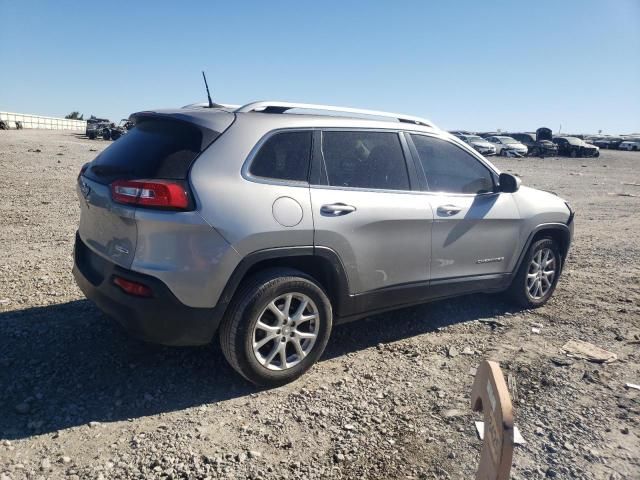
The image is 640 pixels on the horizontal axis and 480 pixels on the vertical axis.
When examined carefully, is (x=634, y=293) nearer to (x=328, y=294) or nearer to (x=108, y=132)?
(x=328, y=294)

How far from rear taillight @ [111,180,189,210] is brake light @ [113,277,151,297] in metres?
0.47

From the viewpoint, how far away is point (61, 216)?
8359 mm

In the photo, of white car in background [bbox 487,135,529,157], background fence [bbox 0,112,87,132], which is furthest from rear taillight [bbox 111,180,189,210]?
background fence [bbox 0,112,87,132]

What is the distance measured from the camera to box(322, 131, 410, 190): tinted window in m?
3.77

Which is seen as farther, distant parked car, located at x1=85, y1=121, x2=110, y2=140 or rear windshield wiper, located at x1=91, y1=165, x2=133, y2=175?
distant parked car, located at x1=85, y1=121, x2=110, y2=140

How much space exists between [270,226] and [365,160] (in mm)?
1040

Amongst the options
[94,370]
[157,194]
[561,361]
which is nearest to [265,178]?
[157,194]

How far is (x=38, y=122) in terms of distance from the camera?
192ft

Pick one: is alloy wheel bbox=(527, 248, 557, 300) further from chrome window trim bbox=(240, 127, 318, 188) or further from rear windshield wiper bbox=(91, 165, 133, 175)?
rear windshield wiper bbox=(91, 165, 133, 175)

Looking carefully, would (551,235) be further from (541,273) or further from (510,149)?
(510,149)

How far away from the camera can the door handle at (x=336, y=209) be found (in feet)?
11.7

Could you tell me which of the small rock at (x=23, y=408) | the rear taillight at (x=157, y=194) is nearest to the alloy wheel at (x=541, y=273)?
the rear taillight at (x=157, y=194)

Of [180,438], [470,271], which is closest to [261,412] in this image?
[180,438]

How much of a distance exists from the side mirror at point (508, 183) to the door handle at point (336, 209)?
176cm
